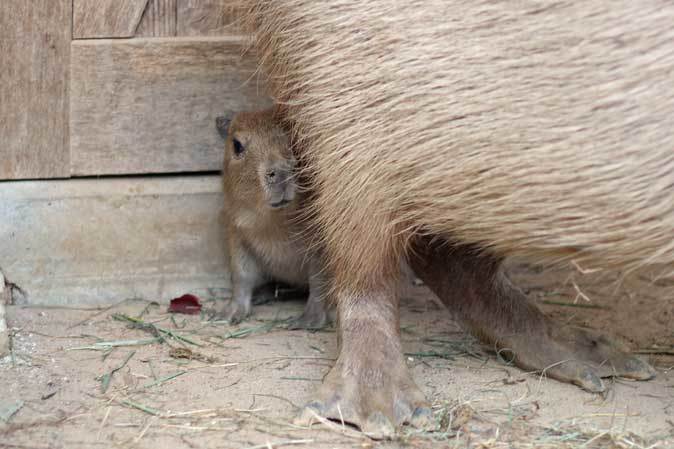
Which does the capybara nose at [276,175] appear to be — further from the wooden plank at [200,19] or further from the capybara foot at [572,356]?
the capybara foot at [572,356]

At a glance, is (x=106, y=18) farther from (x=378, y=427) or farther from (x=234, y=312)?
(x=378, y=427)

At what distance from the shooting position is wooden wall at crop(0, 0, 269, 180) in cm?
348

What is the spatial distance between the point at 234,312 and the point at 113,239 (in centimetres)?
54

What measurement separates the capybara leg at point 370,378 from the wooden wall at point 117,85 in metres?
1.04

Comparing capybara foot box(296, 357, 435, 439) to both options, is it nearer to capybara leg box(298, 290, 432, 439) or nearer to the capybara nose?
capybara leg box(298, 290, 432, 439)

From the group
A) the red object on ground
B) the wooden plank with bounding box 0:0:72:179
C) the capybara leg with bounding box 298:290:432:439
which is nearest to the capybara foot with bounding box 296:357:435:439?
the capybara leg with bounding box 298:290:432:439

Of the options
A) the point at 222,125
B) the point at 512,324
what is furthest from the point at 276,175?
the point at 512,324

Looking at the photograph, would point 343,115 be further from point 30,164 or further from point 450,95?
point 30,164

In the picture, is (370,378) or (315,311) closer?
(370,378)

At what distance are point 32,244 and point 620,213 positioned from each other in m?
2.15

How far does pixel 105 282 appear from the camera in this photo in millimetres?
3709

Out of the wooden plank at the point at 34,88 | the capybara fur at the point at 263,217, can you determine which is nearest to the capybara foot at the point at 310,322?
the capybara fur at the point at 263,217

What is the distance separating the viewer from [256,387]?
2.92 meters

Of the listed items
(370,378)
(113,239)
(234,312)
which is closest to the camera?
(370,378)
